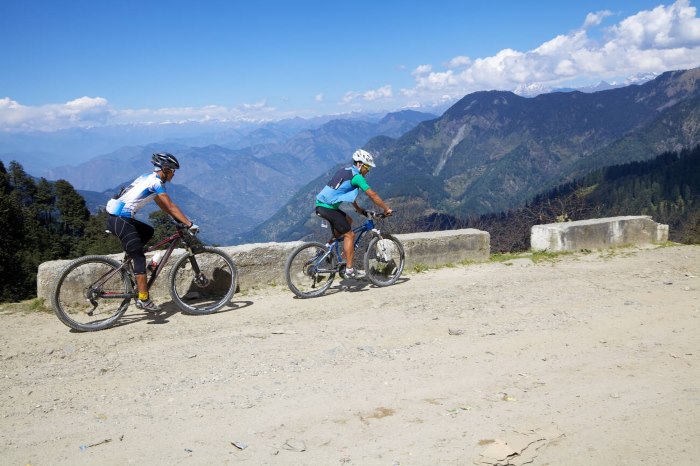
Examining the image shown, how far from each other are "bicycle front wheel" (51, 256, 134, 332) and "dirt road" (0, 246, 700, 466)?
Answer: 0.20 meters

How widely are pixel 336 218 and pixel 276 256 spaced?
139 centimetres

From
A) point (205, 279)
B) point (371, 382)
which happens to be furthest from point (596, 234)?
point (205, 279)

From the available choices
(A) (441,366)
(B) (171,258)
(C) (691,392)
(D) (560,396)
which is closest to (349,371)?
(A) (441,366)

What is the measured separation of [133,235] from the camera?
6172 millimetres

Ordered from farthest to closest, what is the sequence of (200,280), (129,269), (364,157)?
(364,157) < (200,280) < (129,269)

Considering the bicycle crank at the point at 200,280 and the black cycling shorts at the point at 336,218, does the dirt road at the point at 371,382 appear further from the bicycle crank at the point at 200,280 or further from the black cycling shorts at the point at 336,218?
the black cycling shorts at the point at 336,218

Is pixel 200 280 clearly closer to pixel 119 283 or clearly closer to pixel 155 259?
pixel 155 259

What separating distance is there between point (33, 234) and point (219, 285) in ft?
138

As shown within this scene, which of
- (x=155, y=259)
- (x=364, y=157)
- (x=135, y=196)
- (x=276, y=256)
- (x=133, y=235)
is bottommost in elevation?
(x=276, y=256)

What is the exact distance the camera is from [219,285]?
295 inches

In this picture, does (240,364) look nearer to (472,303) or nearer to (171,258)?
(171,258)

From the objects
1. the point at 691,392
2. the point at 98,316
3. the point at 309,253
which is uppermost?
the point at 309,253

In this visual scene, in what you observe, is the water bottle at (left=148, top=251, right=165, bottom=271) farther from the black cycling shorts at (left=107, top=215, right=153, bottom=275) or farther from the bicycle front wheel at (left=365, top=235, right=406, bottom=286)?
the bicycle front wheel at (left=365, top=235, right=406, bottom=286)

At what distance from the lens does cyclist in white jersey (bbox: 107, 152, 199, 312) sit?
6.12m
